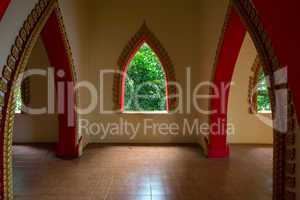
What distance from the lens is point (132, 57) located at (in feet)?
21.2

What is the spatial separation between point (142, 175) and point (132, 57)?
9.29 feet

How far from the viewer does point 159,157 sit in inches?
212

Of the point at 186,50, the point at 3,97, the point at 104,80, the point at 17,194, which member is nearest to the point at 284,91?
the point at 3,97

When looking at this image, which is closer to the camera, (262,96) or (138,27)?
(138,27)

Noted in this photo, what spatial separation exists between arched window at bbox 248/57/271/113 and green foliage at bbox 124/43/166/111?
5.85ft

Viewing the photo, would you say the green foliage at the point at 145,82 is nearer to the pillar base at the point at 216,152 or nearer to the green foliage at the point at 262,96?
the pillar base at the point at 216,152

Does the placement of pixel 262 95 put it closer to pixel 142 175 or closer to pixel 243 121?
pixel 243 121

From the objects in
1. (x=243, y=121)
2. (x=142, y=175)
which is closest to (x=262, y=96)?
(x=243, y=121)

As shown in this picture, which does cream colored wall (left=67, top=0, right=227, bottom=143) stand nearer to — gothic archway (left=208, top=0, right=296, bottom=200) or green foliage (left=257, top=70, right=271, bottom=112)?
green foliage (left=257, top=70, right=271, bottom=112)

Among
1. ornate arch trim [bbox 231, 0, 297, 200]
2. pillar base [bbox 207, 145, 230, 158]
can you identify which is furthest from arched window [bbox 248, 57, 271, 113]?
ornate arch trim [bbox 231, 0, 297, 200]

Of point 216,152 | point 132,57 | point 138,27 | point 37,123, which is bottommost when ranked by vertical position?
point 216,152

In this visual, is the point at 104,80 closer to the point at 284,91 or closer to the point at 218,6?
the point at 218,6

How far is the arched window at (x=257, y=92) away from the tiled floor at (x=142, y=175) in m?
0.95

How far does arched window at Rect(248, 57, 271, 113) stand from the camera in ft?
20.6
